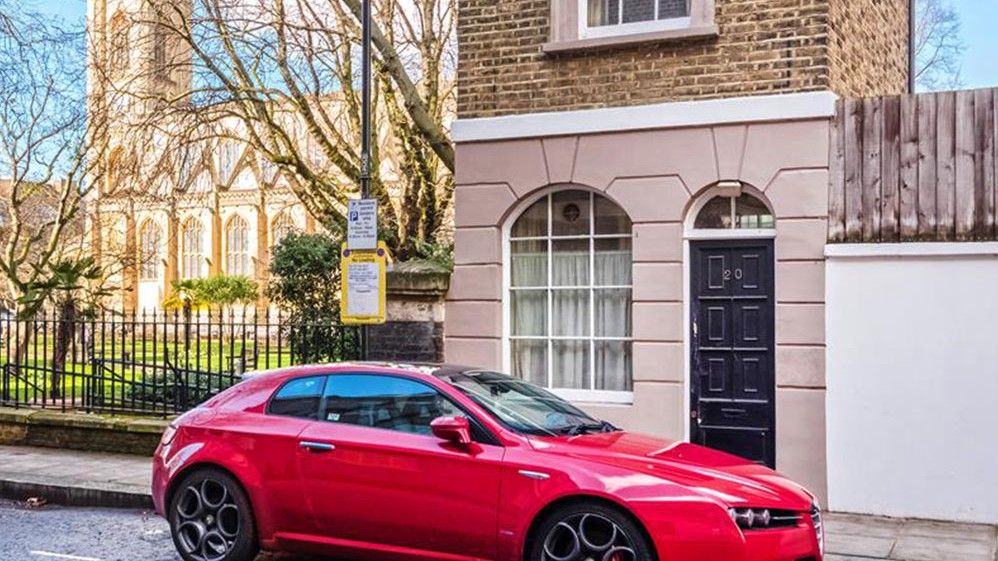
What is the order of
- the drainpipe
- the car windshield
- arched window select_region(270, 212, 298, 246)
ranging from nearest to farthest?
the car windshield → the drainpipe → arched window select_region(270, 212, 298, 246)

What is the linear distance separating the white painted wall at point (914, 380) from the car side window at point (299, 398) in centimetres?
492

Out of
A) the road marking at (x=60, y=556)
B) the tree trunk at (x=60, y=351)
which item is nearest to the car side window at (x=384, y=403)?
the road marking at (x=60, y=556)

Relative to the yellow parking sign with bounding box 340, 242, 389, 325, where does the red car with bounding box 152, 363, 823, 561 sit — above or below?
below

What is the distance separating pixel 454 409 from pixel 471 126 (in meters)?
5.16

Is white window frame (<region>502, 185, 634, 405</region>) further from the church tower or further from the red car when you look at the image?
the church tower

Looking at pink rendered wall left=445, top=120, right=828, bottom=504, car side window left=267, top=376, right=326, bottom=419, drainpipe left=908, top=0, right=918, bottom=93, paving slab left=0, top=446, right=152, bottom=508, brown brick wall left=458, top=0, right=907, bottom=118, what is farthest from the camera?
drainpipe left=908, top=0, right=918, bottom=93

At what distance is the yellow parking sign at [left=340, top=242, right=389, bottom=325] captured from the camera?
11.0 meters

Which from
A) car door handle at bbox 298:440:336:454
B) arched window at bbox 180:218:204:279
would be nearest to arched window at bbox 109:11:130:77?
car door handle at bbox 298:440:336:454

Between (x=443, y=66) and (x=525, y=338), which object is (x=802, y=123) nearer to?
(x=525, y=338)

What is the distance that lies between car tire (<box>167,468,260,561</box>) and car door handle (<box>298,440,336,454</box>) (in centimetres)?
63

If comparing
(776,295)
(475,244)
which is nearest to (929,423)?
(776,295)

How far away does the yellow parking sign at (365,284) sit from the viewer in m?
11.0

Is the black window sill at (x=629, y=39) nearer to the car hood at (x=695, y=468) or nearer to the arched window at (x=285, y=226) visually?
the car hood at (x=695, y=468)

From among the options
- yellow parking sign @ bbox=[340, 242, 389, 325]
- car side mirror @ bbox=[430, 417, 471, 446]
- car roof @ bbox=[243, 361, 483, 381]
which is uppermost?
yellow parking sign @ bbox=[340, 242, 389, 325]
